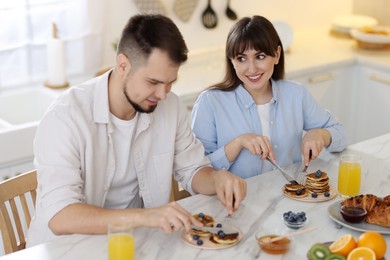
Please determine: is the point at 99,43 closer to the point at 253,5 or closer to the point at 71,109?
the point at 253,5

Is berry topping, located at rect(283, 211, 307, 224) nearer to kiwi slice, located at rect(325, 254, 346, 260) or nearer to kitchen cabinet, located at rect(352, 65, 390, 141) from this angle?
kiwi slice, located at rect(325, 254, 346, 260)

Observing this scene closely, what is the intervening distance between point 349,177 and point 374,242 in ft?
1.52

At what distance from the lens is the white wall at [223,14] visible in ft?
12.7

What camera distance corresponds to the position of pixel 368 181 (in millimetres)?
2479

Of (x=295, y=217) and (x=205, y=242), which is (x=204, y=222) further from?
(x=295, y=217)

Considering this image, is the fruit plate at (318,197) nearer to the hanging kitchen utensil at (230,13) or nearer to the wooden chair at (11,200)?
the wooden chair at (11,200)

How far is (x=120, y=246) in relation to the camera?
185 centimetres

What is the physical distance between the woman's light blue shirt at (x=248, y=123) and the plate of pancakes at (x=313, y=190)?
34cm

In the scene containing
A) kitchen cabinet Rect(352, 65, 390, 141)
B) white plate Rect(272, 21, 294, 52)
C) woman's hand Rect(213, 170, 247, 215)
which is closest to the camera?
woman's hand Rect(213, 170, 247, 215)

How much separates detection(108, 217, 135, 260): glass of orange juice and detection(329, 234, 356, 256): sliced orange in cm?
53

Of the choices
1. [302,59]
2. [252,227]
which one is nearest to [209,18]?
[302,59]

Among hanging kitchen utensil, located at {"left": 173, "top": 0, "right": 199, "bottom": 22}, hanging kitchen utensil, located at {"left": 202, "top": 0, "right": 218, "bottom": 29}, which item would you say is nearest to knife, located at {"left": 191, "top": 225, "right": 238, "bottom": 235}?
hanging kitchen utensil, located at {"left": 173, "top": 0, "right": 199, "bottom": 22}

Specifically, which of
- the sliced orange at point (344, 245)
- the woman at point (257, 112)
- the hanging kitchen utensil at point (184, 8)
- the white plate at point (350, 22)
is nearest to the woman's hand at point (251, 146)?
the woman at point (257, 112)

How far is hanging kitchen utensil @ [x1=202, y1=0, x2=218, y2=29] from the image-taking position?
13.7 feet
